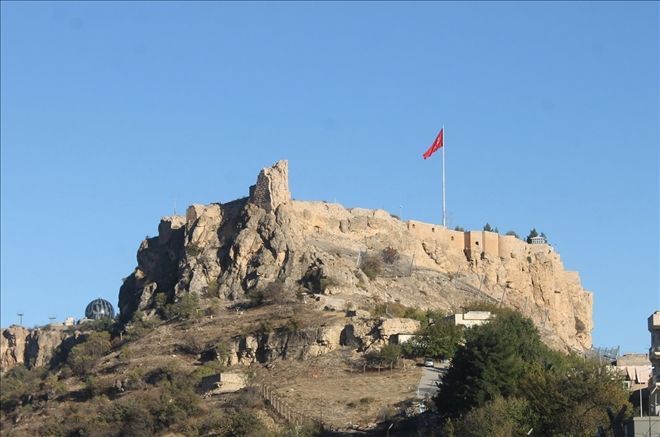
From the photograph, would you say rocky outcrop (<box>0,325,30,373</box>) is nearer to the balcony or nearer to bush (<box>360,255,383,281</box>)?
bush (<box>360,255,383,281</box>)

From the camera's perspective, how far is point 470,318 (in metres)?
78.2

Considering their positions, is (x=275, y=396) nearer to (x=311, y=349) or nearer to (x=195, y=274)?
(x=311, y=349)

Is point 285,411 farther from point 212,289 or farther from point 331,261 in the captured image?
point 212,289

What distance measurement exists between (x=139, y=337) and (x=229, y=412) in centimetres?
1460

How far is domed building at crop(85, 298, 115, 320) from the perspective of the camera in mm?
105250

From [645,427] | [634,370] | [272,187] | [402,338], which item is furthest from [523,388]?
[272,187]

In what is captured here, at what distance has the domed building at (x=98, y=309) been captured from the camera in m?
105

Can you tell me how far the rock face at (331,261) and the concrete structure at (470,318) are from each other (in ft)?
13.9

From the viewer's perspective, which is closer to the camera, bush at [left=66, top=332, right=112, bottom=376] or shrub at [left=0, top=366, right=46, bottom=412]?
bush at [left=66, top=332, right=112, bottom=376]

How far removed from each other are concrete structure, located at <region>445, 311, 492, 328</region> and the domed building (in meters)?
31.2

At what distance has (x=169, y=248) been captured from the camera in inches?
3551

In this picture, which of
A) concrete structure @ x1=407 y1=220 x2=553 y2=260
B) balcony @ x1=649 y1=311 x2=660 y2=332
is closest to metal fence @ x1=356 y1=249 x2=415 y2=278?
concrete structure @ x1=407 y1=220 x2=553 y2=260

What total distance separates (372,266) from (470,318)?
10.3m

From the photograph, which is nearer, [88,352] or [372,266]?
[88,352]
